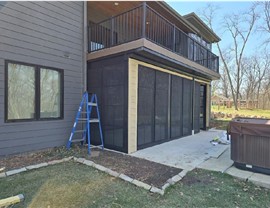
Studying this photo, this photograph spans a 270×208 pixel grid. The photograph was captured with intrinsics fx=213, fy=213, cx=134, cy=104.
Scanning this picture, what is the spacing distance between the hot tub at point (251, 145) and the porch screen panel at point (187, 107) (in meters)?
4.25

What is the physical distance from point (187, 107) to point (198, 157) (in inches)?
148

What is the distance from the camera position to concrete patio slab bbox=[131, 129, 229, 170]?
16.4 ft

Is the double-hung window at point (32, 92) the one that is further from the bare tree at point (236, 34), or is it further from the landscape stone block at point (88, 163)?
the bare tree at point (236, 34)

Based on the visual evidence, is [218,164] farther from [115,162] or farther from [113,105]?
[113,105]

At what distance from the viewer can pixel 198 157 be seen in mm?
5496

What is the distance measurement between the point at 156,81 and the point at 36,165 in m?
4.19

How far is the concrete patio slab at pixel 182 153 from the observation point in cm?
500

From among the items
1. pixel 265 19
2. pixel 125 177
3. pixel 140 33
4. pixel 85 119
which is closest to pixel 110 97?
pixel 85 119

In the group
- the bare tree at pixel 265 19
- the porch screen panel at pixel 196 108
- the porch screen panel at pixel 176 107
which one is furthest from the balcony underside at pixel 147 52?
the bare tree at pixel 265 19

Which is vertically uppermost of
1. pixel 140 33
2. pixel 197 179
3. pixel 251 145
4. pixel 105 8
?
pixel 105 8

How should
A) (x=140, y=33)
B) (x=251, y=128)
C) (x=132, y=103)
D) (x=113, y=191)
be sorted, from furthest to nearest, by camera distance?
(x=140, y=33)
(x=132, y=103)
(x=251, y=128)
(x=113, y=191)

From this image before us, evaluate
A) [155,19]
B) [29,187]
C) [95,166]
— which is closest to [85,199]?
[29,187]

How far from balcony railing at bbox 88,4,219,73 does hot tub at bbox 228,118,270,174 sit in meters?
3.54

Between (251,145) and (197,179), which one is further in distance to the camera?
(251,145)
